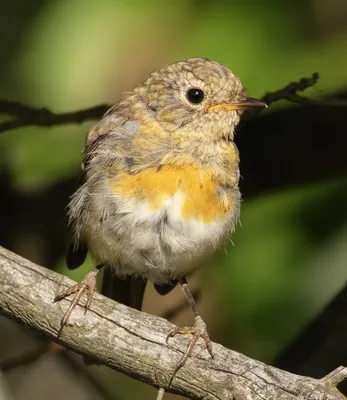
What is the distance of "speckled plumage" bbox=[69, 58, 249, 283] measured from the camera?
13.1ft

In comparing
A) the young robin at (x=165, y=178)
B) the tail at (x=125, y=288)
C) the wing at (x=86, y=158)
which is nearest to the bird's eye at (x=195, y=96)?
the young robin at (x=165, y=178)

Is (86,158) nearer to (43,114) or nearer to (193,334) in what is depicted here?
(43,114)

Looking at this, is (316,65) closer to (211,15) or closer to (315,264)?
(211,15)

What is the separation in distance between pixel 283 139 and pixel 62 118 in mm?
1166

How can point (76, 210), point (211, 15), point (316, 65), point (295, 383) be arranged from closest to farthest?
point (295, 383)
point (76, 210)
point (211, 15)
point (316, 65)

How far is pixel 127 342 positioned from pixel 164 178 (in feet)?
2.14

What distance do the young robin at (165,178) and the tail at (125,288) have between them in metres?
0.36

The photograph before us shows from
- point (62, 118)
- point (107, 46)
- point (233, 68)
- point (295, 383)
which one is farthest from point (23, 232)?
point (295, 383)

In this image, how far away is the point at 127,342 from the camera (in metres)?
3.76

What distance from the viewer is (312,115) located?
5.24 metres

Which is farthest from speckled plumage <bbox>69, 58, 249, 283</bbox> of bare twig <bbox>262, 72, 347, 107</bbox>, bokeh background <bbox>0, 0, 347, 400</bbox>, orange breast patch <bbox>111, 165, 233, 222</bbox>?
bokeh background <bbox>0, 0, 347, 400</bbox>

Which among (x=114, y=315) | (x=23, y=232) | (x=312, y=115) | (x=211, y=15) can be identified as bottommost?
(x=23, y=232)

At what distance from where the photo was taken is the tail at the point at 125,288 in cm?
480

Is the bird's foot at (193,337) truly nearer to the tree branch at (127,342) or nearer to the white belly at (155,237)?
the tree branch at (127,342)
